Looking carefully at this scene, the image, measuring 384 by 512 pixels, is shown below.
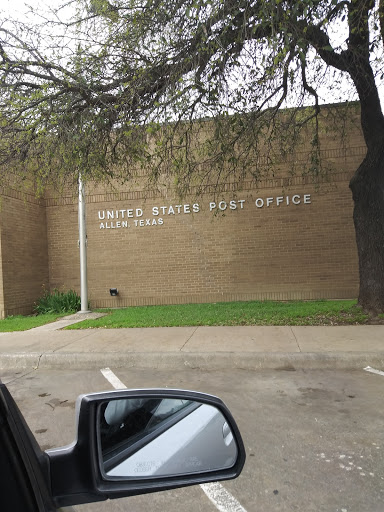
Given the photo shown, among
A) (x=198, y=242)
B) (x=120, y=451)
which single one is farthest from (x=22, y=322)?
(x=120, y=451)

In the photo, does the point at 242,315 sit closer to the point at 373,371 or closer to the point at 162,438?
the point at 373,371

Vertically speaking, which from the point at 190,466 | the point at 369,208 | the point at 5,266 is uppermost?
the point at 369,208

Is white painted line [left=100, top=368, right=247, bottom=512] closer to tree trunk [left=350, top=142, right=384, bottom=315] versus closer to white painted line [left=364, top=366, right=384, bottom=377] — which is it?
white painted line [left=364, top=366, right=384, bottom=377]

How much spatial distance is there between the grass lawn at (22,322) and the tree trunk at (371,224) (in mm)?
8075

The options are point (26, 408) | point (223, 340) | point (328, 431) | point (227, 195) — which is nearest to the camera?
point (328, 431)

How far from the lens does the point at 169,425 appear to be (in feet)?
5.05

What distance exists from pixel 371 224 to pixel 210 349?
4740mm

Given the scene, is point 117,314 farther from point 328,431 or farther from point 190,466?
point 190,466

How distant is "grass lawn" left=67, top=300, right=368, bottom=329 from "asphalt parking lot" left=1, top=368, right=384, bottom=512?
278 centimetres

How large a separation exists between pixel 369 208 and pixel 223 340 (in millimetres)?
4445

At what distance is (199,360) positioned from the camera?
6070mm

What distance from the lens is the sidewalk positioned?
5828 mm

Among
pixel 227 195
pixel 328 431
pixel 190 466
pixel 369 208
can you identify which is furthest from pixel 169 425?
pixel 227 195

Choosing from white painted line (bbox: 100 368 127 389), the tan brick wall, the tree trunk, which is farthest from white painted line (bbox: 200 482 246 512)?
the tan brick wall
